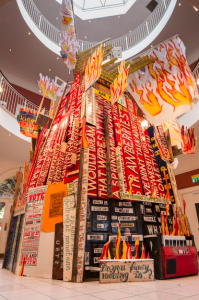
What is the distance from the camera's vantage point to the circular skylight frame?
1021cm

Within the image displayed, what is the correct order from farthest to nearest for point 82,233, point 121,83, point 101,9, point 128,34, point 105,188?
1. point 128,34
2. point 101,9
3. point 121,83
4. point 105,188
5. point 82,233

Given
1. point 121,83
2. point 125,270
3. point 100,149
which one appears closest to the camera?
point 125,270

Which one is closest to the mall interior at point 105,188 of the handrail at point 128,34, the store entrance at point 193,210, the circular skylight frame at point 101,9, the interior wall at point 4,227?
the store entrance at point 193,210

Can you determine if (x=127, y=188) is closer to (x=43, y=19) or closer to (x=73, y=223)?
(x=73, y=223)

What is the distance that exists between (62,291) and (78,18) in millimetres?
11442

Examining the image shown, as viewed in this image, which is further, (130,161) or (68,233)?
(130,161)

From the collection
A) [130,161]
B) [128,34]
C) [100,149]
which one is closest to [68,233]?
[100,149]

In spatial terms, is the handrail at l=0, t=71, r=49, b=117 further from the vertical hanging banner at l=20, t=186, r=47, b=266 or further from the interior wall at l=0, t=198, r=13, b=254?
the vertical hanging banner at l=20, t=186, r=47, b=266

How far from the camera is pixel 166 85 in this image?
4023 millimetres

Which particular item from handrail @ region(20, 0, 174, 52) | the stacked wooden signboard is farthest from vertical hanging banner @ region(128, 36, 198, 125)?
handrail @ region(20, 0, 174, 52)

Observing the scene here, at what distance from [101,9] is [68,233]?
11.3m

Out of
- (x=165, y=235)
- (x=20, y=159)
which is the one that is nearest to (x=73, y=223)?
(x=165, y=235)

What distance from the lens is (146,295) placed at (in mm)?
1785

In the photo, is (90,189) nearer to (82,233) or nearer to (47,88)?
(82,233)
